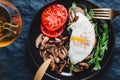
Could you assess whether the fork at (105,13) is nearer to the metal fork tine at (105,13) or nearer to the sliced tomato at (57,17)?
the metal fork tine at (105,13)

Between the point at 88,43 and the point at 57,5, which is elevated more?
the point at 57,5

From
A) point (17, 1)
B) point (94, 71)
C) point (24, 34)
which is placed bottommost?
point (94, 71)

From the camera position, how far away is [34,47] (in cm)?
139

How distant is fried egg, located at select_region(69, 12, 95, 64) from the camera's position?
137cm

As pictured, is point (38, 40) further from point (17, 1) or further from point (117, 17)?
point (117, 17)

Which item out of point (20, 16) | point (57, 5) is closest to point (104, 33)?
point (57, 5)

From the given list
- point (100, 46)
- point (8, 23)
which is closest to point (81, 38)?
point (100, 46)

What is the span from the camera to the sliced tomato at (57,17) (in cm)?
137

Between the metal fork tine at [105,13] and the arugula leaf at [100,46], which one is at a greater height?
the metal fork tine at [105,13]

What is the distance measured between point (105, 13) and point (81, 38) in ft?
0.37

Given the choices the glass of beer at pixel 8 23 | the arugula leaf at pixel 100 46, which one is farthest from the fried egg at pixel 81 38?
the glass of beer at pixel 8 23

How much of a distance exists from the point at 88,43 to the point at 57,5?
160mm

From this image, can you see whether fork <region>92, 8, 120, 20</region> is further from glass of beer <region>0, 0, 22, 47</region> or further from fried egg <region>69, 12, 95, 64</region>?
glass of beer <region>0, 0, 22, 47</region>

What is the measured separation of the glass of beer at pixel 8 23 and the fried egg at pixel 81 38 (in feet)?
0.60
